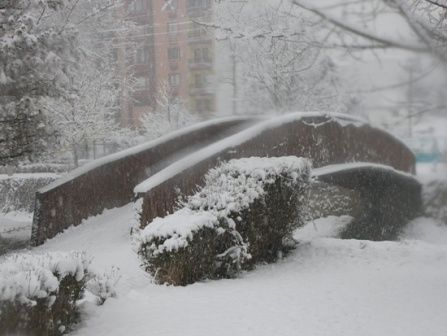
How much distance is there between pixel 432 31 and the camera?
419cm

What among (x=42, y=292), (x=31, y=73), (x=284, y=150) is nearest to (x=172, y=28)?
(x=284, y=150)

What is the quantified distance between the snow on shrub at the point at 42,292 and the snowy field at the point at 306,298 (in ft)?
1.04

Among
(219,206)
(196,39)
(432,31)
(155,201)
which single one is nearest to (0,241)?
(155,201)

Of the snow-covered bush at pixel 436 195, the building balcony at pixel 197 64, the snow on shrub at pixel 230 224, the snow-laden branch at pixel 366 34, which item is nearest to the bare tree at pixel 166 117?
the building balcony at pixel 197 64

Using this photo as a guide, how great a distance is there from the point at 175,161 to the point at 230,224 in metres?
6.46

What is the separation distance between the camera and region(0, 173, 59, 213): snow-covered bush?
19297 mm

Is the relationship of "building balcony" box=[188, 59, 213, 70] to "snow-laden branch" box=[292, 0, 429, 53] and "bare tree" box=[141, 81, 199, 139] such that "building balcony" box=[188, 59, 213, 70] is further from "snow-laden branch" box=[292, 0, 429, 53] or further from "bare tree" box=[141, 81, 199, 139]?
"snow-laden branch" box=[292, 0, 429, 53]

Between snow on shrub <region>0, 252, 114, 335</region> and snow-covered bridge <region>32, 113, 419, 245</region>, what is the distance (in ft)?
15.7

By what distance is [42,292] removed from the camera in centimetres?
415

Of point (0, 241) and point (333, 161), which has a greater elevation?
point (333, 161)

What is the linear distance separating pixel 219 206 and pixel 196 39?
2462 cm

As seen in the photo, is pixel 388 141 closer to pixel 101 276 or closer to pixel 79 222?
pixel 79 222

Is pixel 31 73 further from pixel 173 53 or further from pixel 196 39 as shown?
pixel 173 53

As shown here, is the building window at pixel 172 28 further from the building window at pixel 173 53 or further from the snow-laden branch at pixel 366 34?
the snow-laden branch at pixel 366 34
